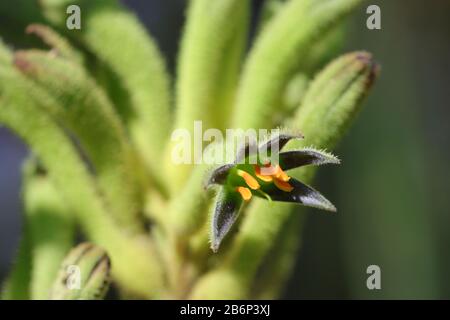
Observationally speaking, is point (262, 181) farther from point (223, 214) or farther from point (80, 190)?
point (80, 190)

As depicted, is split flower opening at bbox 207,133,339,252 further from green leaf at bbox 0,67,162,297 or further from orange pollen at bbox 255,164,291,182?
green leaf at bbox 0,67,162,297

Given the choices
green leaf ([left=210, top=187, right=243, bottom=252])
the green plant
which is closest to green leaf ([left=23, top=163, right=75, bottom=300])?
the green plant

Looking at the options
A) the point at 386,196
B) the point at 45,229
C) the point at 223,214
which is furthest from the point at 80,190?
the point at 386,196

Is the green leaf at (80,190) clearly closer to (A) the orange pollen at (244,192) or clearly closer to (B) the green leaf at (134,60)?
(B) the green leaf at (134,60)

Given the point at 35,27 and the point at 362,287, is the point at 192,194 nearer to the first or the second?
the point at 35,27

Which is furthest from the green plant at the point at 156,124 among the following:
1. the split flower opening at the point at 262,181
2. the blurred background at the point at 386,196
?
the blurred background at the point at 386,196
